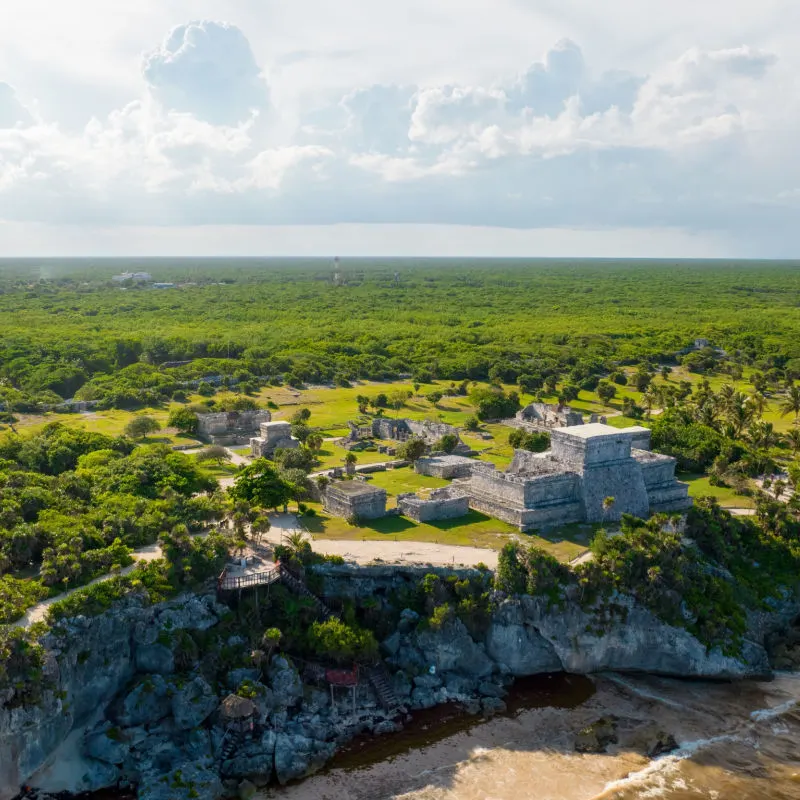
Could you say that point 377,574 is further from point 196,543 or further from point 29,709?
point 29,709

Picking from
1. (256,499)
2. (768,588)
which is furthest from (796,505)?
(256,499)

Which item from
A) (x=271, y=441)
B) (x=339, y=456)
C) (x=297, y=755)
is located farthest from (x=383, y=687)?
(x=271, y=441)

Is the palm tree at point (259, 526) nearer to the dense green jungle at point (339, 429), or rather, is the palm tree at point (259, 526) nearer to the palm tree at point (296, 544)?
the dense green jungle at point (339, 429)

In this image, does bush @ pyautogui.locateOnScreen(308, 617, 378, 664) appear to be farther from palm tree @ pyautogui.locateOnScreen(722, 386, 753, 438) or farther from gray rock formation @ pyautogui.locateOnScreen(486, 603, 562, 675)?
palm tree @ pyautogui.locateOnScreen(722, 386, 753, 438)

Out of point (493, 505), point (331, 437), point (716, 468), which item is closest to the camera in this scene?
point (493, 505)

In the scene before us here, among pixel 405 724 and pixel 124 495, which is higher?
pixel 124 495

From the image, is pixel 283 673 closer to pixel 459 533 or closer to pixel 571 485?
pixel 459 533
